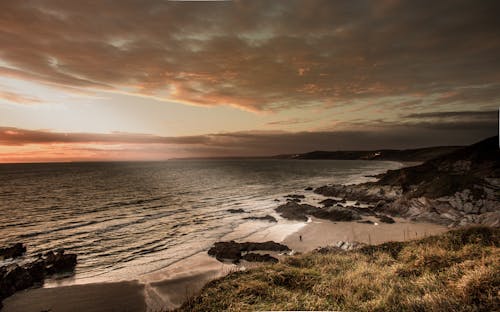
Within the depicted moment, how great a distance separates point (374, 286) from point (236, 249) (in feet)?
47.3

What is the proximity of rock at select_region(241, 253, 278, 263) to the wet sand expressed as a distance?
344cm

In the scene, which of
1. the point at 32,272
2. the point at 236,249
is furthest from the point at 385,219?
the point at 32,272

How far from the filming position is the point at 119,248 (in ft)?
76.2

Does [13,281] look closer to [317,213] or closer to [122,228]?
[122,228]

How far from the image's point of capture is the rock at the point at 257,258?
63.2 feet

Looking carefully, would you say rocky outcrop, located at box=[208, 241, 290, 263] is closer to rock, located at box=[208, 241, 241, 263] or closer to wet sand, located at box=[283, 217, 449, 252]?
rock, located at box=[208, 241, 241, 263]

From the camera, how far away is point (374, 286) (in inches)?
317

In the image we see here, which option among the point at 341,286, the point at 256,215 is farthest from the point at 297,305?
the point at 256,215

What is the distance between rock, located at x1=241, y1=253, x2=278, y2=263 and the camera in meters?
19.3

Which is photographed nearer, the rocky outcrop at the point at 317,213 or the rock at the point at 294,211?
the rocky outcrop at the point at 317,213

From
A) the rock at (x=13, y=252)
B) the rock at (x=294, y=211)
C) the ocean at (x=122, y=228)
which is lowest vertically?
the rock at (x=294, y=211)

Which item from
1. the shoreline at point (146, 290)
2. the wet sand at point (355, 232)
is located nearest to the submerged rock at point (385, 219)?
the wet sand at point (355, 232)

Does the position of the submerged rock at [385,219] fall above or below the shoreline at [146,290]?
below

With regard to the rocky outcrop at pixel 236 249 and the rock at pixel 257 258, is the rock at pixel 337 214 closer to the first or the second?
the rocky outcrop at pixel 236 249
